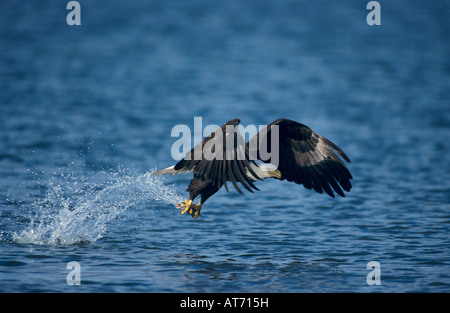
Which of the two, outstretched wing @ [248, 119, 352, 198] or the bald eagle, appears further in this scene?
outstretched wing @ [248, 119, 352, 198]

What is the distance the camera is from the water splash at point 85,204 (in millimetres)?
8086

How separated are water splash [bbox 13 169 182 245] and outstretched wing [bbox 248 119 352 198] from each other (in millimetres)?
2034

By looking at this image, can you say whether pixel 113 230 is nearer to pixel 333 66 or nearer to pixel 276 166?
pixel 276 166

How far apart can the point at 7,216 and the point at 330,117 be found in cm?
975

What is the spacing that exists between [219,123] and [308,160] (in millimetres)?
8059

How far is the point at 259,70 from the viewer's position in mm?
23078

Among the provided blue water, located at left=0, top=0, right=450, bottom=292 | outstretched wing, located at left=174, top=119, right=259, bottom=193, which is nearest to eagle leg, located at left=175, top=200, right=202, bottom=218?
blue water, located at left=0, top=0, right=450, bottom=292

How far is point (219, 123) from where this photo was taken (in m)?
15.7

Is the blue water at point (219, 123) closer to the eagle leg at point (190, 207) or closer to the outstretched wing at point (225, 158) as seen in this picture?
the eagle leg at point (190, 207)

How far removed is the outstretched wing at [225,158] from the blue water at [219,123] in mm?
1035

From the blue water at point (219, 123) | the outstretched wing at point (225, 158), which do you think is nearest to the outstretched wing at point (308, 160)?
the blue water at point (219, 123)

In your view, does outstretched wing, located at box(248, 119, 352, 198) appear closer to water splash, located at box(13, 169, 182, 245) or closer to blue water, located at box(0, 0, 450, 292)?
blue water, located at box(0, 0, 450, 292)

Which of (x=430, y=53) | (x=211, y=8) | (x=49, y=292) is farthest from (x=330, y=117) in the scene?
(x=211, y=8)

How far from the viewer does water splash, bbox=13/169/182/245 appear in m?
8.09
